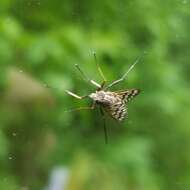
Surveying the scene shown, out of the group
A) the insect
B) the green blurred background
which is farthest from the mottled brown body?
the green blurred background

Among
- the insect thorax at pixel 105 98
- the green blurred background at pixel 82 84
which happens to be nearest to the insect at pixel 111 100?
the insect thorax at pixel 105 98

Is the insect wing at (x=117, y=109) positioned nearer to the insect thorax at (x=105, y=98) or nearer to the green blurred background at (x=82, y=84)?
the insect thorax at (x=105, y=98)

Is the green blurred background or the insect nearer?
the insect

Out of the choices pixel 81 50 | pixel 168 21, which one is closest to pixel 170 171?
pixel 168 21

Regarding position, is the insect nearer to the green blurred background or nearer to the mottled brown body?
the mottled brown body

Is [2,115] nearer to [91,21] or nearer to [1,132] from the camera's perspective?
[1,132]

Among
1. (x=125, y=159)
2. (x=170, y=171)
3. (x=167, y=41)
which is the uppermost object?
(x=167, y=41)

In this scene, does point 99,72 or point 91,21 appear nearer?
point 99,72

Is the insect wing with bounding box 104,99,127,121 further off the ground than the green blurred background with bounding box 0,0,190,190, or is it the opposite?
the insect wing with bounding box 104,99,127,121
